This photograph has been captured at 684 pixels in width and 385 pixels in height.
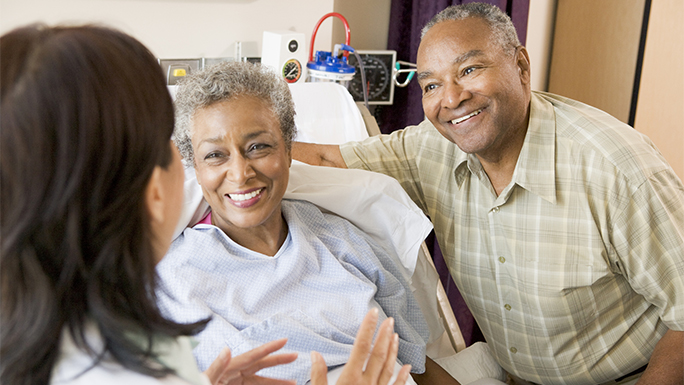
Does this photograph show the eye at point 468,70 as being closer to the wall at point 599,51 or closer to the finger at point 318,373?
the finger at point 318,373

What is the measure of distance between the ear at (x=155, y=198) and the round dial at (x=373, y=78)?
7.36ft

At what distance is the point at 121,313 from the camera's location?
689mm

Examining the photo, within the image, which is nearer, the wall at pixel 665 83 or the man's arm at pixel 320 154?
the man's arm at pixel 320 154

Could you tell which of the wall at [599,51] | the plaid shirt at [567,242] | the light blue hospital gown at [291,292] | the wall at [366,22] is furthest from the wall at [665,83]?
the light blue hospital gown at [291,292]

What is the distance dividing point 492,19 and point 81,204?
1.20 meters

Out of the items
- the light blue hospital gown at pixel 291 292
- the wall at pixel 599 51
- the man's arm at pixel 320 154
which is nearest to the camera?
the light blue hospital gown at pixel 291 292

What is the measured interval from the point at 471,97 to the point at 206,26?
1.30 m

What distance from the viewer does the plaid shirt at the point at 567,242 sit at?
139 cm

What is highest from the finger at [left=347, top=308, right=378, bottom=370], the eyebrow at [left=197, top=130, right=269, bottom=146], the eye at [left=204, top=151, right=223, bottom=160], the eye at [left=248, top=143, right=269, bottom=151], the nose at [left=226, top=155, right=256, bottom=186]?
the eyebrow at [left=197, top=130, right=269, bottom=146]

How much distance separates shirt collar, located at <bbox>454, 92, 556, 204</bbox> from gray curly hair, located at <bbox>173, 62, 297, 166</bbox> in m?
0.62

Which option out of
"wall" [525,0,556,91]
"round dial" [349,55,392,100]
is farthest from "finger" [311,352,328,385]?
"wall" [525,0,556,91]

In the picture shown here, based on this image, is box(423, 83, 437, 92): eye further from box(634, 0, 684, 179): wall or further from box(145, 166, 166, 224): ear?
box(634, 0, 684, 179): wall

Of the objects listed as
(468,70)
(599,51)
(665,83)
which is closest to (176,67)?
(468,70)

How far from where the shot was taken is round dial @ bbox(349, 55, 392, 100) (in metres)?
2.92
